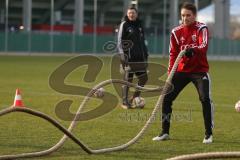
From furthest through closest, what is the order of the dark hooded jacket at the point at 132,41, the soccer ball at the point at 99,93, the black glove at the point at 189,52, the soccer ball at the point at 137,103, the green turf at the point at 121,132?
the soccer ball at the point at 99,93, the soccer ball at the point at 137,103, the dark hooded jacket at the point at 132,41, the black glove at the point at 189,52, the green turf at the point at 121,132

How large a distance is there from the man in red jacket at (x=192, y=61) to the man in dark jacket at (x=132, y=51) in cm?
404

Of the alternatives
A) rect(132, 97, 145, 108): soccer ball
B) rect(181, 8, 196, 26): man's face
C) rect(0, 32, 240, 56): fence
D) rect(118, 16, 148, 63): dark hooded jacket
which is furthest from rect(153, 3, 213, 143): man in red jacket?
rect(0, 32, 240, 56): fence

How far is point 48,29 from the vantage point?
70.9m

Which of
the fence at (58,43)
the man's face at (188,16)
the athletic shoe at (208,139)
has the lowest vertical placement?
the athletic shoe at (208,139)

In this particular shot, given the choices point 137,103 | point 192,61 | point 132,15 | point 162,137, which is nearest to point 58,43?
point 137,103

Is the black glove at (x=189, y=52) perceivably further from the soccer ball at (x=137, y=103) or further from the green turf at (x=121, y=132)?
the soccer ball at (x=137, y=103)

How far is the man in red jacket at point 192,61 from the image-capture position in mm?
9508

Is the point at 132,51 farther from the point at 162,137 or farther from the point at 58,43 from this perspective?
the point at 58,43

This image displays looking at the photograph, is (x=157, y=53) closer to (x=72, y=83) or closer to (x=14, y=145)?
(x=72, y=83)

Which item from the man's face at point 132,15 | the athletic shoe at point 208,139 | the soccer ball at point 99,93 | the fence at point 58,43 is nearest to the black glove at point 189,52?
the athletic shoe at point 208,139

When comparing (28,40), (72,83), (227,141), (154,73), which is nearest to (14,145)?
(227,141)

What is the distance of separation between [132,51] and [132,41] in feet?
0.71

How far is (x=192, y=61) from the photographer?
9.65m

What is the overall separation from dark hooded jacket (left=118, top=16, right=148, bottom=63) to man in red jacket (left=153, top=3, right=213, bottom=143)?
4.02 meters
